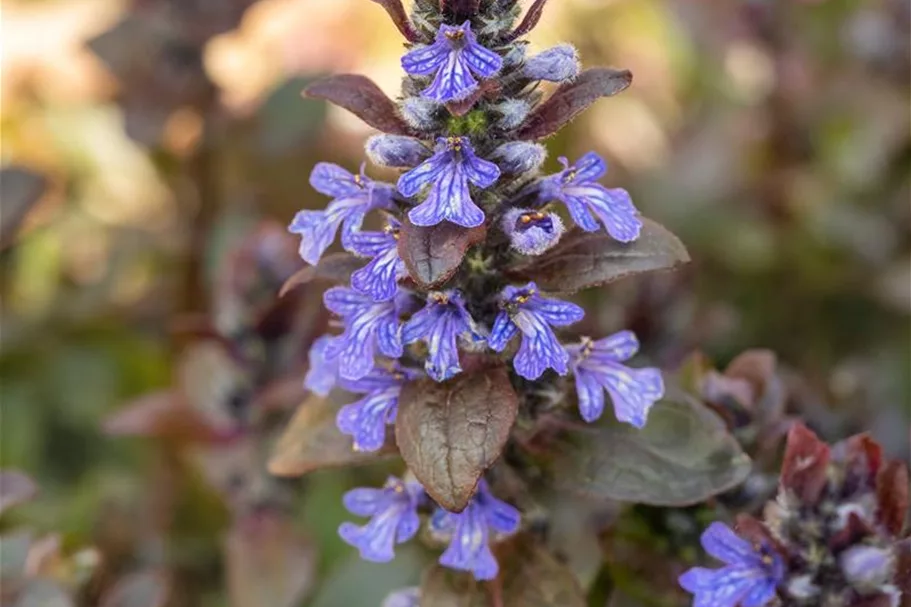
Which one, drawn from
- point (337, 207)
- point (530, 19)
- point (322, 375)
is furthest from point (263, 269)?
point (530, 19)

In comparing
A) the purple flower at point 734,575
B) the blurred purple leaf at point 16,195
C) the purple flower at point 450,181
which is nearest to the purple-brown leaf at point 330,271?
the purple flower at point 450,181

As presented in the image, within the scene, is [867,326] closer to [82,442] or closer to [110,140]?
[82,442]

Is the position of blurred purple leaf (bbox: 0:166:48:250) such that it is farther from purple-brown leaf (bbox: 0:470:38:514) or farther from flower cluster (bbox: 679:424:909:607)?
flower cluster (bbox: 679:424:909:607)

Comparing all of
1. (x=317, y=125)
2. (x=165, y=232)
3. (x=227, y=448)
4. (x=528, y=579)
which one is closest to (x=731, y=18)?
(x=317, y=125)

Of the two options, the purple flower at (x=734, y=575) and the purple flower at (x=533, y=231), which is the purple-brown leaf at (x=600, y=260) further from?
the purple flower at (x=734, y=575)

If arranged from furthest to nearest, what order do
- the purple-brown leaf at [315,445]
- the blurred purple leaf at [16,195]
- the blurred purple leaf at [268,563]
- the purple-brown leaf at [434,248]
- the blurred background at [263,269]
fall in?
1. the blurred purple leaf at [16,195]
2. the blurred background at [263,269]
3. the blurred purple leaf at [268,563]
4. the purple-brown leaf at [315,445]
5. the purple-brown leaf at [434,248]

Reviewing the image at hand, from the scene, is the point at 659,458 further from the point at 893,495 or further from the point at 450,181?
the point at 450,181
